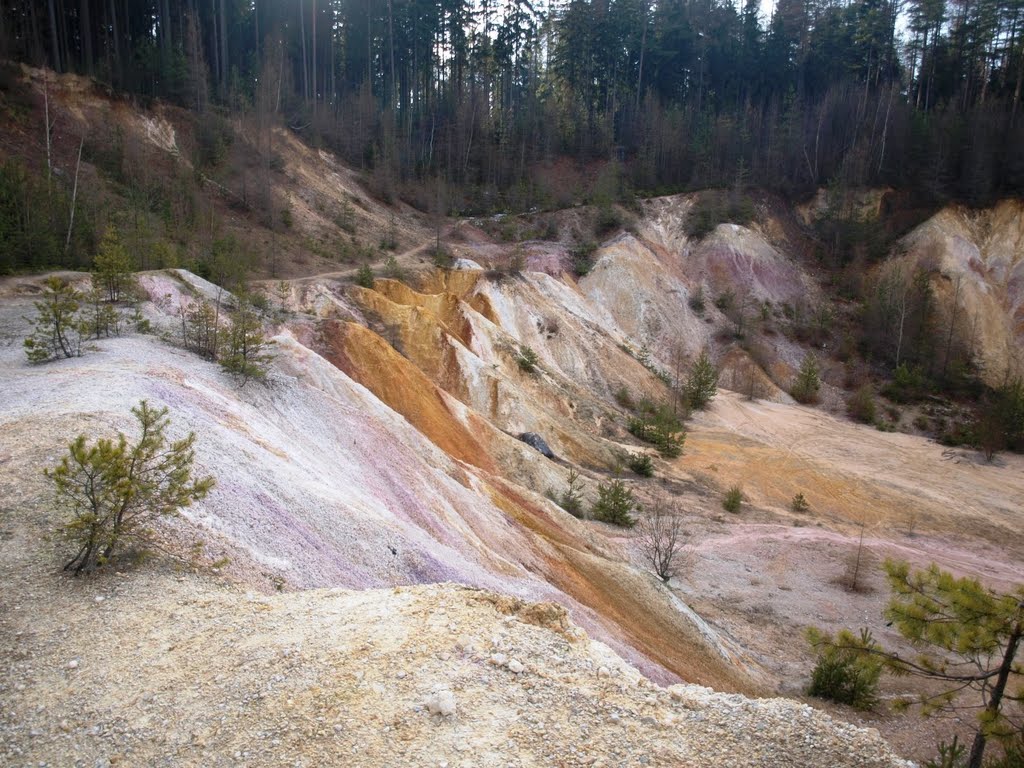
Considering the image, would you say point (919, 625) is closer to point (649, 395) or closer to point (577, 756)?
point (577, 756)

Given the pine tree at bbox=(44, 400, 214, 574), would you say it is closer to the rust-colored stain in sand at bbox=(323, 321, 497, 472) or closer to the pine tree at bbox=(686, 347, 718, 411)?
the rust-colored stain in sand at bbox=(323, 321, 497, 472)

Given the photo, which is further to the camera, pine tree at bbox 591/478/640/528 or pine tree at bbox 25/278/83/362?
pine tree at bbox 591/478/640/528

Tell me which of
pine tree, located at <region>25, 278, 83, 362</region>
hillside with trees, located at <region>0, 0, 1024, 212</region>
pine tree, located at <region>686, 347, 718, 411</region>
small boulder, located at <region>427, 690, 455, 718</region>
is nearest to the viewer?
small boulder, located at <region>427, 690, 455, 718</region>

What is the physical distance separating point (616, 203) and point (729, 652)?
41804 millimetres

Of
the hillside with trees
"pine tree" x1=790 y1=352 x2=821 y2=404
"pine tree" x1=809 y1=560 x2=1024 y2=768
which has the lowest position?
"pine tree" x1=790 y1=352 x2=821 y2=404

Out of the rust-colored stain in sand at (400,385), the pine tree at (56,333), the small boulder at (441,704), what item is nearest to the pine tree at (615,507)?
the rust-colored stain in sand at (400,385)

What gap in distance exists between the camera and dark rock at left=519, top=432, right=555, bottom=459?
23.0 meters

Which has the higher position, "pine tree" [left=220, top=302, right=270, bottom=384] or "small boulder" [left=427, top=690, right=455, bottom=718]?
"pine tree" [left=220, top=302, right=270, bottom=384]

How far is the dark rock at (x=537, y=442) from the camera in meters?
23.0

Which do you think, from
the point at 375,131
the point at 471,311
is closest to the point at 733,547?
the point at 471,311

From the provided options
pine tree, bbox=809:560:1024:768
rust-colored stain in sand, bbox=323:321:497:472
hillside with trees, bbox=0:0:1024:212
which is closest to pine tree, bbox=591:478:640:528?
rust-colored stain in sand, bbox=323:321:497:472

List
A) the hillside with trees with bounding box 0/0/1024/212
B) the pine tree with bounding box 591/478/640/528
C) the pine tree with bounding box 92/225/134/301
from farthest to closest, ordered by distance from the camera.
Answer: the hillside with trees with bounding box 0/0/1024/212 < the pine tree with bounding box 591/478/640/528 < the pine tree with bounding box 92/225/134/301

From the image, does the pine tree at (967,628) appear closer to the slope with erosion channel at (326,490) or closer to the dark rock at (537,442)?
the slope with erosion channel at (326,490)

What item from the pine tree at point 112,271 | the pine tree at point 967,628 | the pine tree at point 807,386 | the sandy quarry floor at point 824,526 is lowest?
the sandy quarry floor at point 824,526
